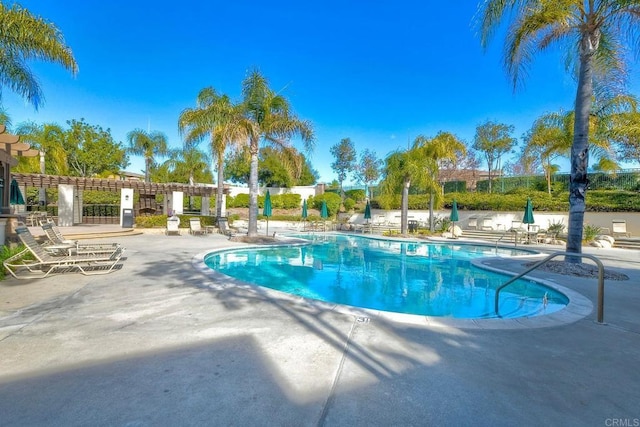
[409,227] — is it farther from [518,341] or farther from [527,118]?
[518,341]

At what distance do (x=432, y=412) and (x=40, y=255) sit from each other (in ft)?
27.9

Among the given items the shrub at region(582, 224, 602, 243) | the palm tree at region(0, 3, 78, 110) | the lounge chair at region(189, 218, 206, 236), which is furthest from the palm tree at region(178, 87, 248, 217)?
the shrub at region(582, 224, 602, 243)

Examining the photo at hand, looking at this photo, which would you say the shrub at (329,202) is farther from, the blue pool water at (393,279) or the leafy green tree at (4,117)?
the leafy green tree at (4,117)

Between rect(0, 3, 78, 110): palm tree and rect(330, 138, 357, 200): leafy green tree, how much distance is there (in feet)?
119

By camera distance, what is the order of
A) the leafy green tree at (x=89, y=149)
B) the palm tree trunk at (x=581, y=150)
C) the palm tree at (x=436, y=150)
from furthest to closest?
the leafy green tree at (x=89, y=149) → the palm tree at (x=436, y=150) → the palm tree trunk at (x=581, y=150)

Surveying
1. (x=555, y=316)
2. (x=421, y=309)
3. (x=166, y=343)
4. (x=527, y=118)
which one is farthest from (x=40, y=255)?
(x=527, y=118)

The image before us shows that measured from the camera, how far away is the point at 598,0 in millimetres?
8375

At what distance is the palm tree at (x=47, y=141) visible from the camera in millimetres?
25594

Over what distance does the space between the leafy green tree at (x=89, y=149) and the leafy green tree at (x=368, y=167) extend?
28.1 m

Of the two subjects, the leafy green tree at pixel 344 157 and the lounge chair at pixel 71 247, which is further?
the leafy green tree at pixel 344 157

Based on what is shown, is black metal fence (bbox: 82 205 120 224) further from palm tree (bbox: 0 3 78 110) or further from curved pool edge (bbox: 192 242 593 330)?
curved pool edge (bbox: 192 242 593 330)

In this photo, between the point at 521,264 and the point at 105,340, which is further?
the point at 521,264

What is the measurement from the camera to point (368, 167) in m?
41.2

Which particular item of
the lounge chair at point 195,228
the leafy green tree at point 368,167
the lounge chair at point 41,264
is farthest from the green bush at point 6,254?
the leafy green tree at point 368,167
